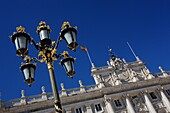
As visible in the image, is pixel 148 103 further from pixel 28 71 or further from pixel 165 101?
pixel 28 71

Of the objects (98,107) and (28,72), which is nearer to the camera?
(28,72)

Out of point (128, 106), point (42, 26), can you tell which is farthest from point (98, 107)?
point (42, 26)

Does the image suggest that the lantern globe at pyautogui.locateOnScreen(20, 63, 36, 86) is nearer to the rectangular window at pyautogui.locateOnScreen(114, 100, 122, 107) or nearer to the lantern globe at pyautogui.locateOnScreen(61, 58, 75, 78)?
the lantern globe at pyautogui.locateOnScreen(61, 58, 75, 78)

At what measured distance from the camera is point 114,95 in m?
30.0

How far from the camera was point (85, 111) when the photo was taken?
27953 mm

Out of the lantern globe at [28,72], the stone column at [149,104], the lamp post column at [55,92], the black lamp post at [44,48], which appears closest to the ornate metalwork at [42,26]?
the black lamp post at [44,48]

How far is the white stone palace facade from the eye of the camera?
87.7 feet

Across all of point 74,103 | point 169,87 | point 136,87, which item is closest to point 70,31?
point 74,103

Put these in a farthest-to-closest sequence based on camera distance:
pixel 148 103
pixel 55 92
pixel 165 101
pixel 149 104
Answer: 1. pixel 165 101
2. pixel 148 103
3. pixel 149 104
4. pixel 55 92

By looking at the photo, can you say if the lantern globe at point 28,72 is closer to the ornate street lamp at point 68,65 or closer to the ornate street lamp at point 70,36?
the ornate street lamp at point 68,65

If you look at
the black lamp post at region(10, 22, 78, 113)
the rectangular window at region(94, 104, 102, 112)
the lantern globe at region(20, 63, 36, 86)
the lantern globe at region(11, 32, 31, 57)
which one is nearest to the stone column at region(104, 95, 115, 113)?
the rectangular window at region(94, 104, 102, 112)

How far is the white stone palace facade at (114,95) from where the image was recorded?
87.7 feet

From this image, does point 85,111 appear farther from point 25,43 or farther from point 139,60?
point 25,43

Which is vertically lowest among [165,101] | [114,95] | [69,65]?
[69,65]
